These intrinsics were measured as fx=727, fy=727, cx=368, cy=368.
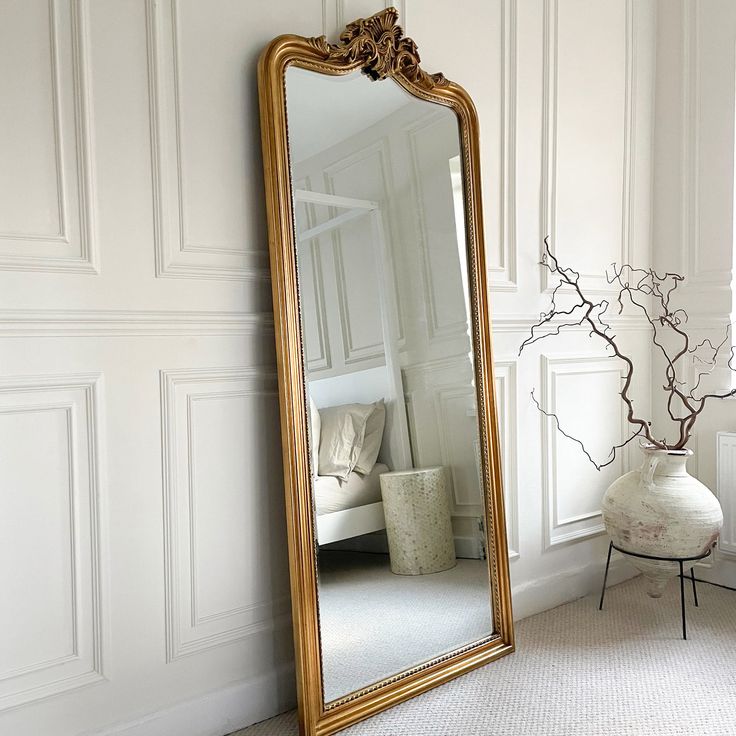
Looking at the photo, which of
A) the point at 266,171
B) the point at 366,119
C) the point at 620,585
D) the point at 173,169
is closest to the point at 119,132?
the point at 173,169

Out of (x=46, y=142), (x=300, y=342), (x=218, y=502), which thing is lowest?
(x=218, y=502)

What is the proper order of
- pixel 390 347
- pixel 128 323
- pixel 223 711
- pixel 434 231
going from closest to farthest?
pixel 128 323 < pixel 223 711 < pixel 390 347 < pixel 434 231

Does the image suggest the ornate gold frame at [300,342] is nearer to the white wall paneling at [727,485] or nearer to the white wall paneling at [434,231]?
the white wall paneling at [434,231]

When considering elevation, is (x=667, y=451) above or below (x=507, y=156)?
below

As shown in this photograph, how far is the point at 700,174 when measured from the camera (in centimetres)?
309

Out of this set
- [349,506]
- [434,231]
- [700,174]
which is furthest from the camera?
[700,174]

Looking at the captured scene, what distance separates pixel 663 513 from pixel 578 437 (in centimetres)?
49

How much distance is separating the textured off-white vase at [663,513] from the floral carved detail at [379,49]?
157 centimetres

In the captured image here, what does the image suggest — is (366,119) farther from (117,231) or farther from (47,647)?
(47,647)

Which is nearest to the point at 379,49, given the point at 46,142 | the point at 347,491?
the point at 46,142

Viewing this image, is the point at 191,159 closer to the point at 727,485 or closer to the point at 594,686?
the point at 594,686

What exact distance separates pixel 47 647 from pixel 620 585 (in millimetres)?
2313

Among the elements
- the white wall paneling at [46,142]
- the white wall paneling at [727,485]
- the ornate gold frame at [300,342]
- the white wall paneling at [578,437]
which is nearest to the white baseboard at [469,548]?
the ornate gold frame at [300,342]

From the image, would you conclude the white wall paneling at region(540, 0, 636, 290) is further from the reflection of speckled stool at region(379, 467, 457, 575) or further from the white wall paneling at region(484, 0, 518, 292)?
the reflection of speckled stool at region(379, 467, 457, 575)
